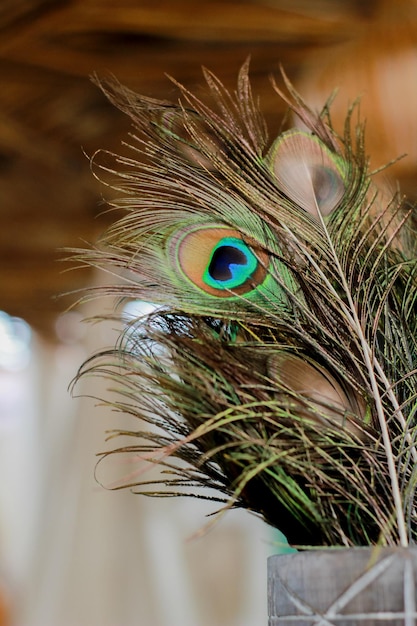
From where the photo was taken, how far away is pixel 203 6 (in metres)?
1.03

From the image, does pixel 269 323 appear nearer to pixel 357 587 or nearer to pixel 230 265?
pixel 230 265

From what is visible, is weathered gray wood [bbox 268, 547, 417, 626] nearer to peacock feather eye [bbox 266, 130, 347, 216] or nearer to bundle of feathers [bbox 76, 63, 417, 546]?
bundle of feathers [bbox 76, 63, 417, 546]

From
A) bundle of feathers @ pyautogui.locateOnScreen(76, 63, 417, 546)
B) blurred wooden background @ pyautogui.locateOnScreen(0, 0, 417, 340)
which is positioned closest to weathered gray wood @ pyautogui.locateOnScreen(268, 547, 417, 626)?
bundle of feathers @ pyautogui.locateOnScreen(76, 63, 417, 546)

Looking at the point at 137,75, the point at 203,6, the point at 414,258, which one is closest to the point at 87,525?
the point at 137,75

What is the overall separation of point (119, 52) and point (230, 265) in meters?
0.79

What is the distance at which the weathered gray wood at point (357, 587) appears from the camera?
0.30 m

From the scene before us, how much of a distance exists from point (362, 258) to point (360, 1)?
2.41 ft

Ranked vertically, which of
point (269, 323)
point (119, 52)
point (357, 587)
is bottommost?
point (357, 587)

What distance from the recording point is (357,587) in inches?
11.8

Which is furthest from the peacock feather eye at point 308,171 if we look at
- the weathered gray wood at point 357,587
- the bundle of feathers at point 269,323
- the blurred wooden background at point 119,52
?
the blurred wooden background at point 119,52

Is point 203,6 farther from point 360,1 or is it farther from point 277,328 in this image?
point 277,328

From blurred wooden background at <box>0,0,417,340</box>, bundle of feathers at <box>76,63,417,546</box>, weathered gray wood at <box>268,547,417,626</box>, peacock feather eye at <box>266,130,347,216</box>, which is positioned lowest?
weathered gray wood at <box>268,547,417,626</box>

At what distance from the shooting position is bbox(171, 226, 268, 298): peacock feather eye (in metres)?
0.42

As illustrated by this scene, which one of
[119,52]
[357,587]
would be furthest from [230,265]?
[119,52]
